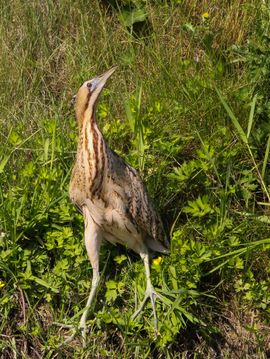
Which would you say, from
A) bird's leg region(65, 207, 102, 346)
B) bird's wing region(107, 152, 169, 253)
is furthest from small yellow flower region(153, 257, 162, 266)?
bird's leg region(65, 207, 102, 346)

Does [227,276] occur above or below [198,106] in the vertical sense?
below

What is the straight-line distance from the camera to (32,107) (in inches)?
218

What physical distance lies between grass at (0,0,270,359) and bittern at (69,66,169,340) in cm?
11

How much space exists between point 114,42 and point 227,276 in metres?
1.93

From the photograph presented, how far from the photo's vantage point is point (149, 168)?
5035mm

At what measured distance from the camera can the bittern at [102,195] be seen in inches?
173

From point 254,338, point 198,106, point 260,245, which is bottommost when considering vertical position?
point 254,338

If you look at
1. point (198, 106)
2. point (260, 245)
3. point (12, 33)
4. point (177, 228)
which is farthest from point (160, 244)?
point (12, 33)

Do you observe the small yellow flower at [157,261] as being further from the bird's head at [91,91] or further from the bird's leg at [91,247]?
the bird's head at [91,91]

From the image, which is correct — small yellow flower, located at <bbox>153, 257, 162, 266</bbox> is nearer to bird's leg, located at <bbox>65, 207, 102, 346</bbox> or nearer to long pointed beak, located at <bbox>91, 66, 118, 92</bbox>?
bird's leg, located at <bbox>65, 207, 102, 346</bbox>

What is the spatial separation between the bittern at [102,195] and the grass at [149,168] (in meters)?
0.11

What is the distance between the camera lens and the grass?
454 centimetres

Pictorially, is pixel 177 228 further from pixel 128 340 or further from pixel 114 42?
pixel 114 42

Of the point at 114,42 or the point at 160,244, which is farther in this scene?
the point at 114,42
